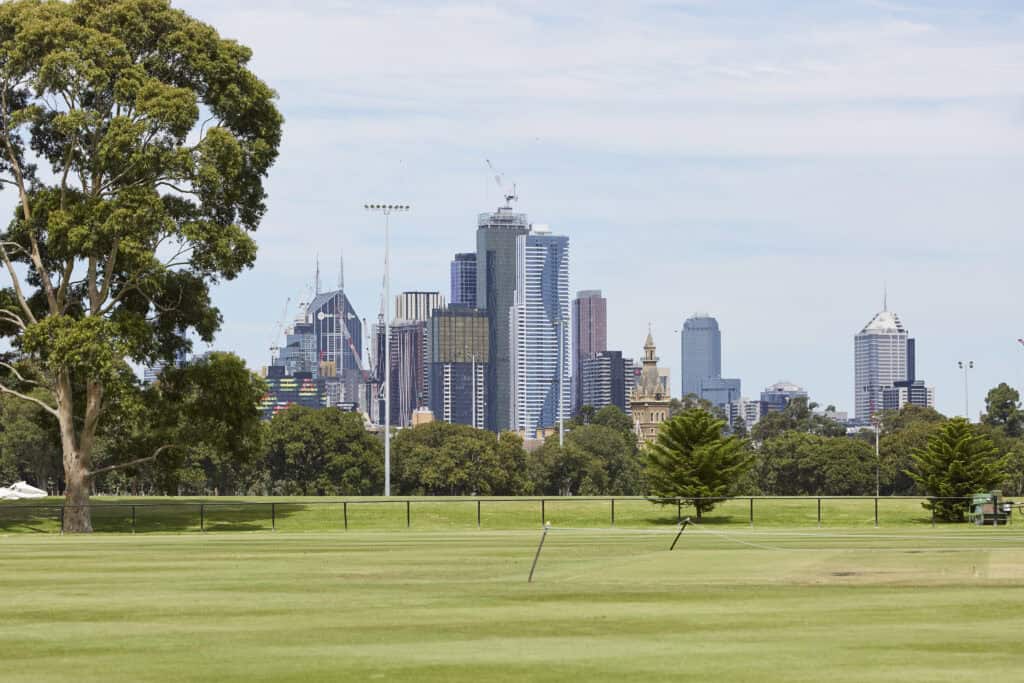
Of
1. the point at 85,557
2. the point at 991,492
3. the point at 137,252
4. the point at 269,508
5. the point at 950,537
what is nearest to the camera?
the point at 85,557

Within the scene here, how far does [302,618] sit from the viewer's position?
2322 cm

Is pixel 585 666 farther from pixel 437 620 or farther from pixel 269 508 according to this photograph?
pixel 269 508

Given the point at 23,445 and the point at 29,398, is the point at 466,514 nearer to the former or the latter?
the point at 29,398

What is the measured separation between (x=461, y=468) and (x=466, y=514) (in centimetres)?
8837

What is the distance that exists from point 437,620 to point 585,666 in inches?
209

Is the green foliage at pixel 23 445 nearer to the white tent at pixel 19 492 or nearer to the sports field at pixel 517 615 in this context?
the white tent at pixel 19 492

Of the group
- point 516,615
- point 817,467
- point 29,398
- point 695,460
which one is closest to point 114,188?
point 29,398

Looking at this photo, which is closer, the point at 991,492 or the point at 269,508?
the point at 991,492

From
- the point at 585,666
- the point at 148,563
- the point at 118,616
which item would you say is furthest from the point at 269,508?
the point at 585,666

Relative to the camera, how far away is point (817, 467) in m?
179

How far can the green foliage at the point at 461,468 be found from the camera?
161875 mm

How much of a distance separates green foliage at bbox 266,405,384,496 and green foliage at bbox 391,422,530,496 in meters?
4.43

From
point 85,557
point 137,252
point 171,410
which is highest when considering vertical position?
point 137,252

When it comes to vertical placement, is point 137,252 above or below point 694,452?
above
